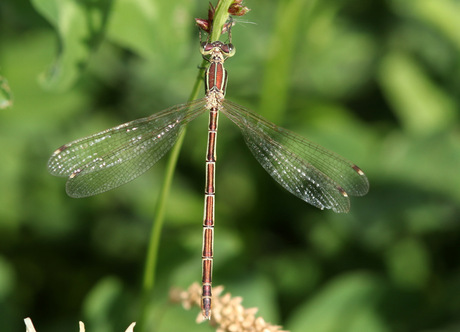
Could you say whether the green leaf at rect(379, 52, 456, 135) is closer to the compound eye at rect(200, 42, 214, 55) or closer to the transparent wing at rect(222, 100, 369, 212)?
the transparent wing at rect(222, 100, 369, 212)

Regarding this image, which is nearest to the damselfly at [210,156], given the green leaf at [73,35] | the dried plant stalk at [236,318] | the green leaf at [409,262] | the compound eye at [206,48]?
the compound eye at [206,48]

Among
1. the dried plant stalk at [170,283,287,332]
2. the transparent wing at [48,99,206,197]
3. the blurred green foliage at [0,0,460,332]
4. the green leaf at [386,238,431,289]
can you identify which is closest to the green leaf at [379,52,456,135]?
the blurred green foliage at [0,0,460,332]

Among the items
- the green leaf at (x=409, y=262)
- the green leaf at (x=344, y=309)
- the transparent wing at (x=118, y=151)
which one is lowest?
the green leaf at (x=344, y=309)

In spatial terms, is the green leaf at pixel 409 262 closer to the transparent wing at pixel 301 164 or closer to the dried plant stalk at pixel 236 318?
the transparent wing at pixel 301 164

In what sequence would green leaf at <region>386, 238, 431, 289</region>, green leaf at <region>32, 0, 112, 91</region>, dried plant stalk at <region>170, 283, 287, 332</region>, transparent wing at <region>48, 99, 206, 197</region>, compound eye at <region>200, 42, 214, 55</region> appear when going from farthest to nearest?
1. green leaf at <region>386, 238, 431, 289</region>
2. transparent wing at <region>48, 99, 206, 197</region>
3. green leaf at <region>32, 0, 112, 91</region>
4. compound eye at <region>200, 42, 214, 55</region>
5. dried plant stalk at <region>170, 283, 287, 332</region>

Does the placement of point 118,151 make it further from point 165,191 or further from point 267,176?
point 267,176

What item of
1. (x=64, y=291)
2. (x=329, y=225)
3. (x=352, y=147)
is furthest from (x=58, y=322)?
(x=352, y=147)

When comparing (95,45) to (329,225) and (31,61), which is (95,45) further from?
(329,225)
